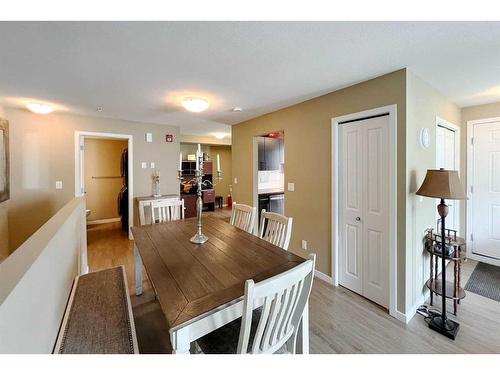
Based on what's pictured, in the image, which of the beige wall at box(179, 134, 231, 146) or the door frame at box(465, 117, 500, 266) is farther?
the beige wall at box(179, 134, 231, 146)

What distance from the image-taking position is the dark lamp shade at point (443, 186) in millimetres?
1881

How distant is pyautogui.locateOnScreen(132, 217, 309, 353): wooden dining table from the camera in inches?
39.1

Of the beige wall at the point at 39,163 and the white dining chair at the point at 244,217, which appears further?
the beige wall at the point at 39,163

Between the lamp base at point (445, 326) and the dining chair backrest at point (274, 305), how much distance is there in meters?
1.53

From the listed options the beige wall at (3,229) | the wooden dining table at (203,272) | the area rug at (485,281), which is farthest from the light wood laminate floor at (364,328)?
the beige wall at (3,229)

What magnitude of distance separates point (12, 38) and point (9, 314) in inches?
70.6

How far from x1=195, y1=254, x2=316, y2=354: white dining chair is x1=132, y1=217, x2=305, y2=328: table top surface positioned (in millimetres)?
188

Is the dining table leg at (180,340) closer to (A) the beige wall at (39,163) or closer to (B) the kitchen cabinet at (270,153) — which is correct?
(B) the kitchen cabinet at (270,153)

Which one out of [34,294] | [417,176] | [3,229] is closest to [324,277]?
[417,176]

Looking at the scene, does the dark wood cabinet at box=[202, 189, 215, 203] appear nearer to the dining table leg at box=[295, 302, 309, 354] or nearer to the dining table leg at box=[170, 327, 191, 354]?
the dining table leg at box=[295, 302, 309, 354]

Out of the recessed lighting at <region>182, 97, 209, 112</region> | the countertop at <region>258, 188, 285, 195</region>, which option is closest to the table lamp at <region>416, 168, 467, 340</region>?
the recessed lighting at <region>182, 97, 209, 112</region>

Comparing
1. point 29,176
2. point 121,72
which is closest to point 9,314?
point 121,72
